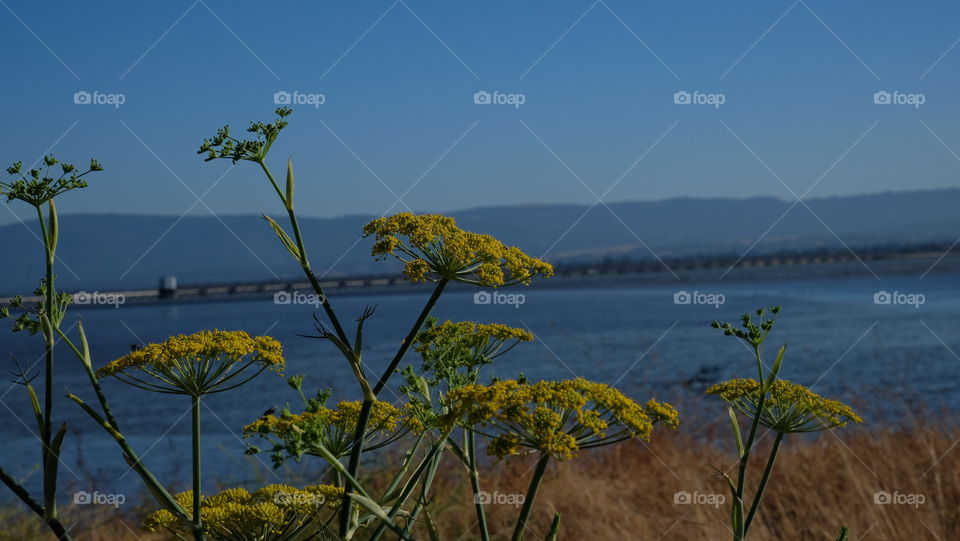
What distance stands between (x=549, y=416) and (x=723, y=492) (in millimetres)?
6654

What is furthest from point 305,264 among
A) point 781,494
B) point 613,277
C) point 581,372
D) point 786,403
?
point 613,277

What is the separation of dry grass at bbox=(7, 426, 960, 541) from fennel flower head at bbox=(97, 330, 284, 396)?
414cm

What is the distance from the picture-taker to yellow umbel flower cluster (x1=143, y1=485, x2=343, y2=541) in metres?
2.20

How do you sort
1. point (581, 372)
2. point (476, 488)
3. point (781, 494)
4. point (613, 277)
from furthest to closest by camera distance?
1. point (613, 277)
2. point (581, 372)
3. point (781, 494)
4. point (476, 488)

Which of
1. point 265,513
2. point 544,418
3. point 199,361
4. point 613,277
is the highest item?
point 613,277

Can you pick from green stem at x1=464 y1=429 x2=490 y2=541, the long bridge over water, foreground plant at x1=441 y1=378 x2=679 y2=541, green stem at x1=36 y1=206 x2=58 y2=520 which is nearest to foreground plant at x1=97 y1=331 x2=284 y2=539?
green stem at x1=36 y1=206 x2=58 y2=520

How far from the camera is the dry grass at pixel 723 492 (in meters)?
6.63

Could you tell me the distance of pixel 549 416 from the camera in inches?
77.6

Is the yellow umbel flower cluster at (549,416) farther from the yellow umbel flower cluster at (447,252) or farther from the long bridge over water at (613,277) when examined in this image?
the long bridge over water at (613,277)

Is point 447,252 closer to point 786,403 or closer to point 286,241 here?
point 286,241

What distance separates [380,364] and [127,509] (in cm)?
929

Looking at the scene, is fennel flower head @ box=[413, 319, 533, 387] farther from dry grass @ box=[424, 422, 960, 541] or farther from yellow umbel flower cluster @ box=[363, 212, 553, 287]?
dry grass @ box=[424, 422, 960, 541]

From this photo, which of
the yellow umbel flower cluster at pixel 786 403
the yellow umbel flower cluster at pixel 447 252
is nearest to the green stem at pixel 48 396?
the yellow umbel flower cluster at pixel 447 252

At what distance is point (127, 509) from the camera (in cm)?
904
